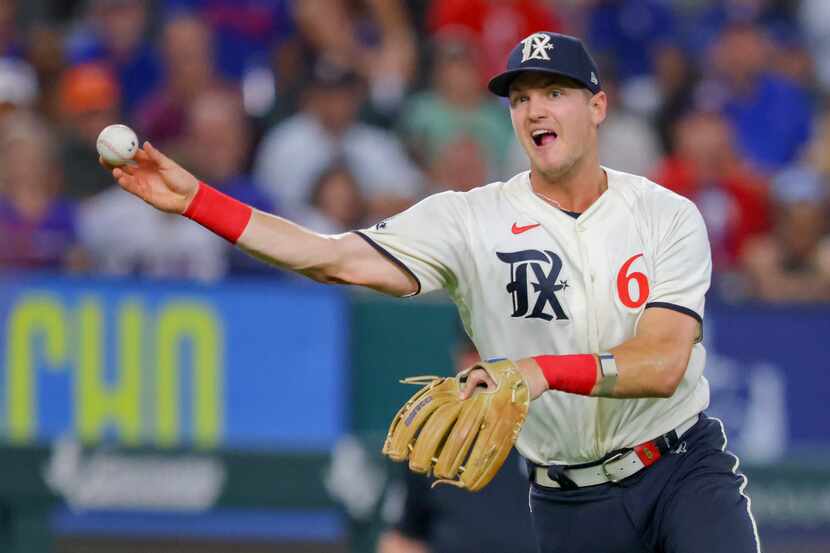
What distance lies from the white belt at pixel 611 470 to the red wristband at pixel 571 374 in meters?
0.62

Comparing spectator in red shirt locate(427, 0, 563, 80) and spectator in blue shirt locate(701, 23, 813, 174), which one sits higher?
spectator in red shirt locate(427, 0, 563, 80)

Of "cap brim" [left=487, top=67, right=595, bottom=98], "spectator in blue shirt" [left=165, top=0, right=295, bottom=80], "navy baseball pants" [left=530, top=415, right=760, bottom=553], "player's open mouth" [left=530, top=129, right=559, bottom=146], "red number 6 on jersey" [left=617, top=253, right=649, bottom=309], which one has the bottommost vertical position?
"navy baseball pants" [left=530, top=415, right=760, bottom=553]

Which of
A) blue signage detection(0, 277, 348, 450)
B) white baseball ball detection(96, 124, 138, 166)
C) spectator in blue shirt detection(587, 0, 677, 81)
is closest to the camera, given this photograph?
white baseball ball detection(96, 124, 138, 166)

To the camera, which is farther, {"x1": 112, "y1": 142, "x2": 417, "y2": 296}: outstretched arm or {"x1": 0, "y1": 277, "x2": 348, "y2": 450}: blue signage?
{"x1": 0, "y1": 277, "x2": 348, "y2": 450}: blue signage

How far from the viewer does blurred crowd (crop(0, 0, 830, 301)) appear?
932 centimetres

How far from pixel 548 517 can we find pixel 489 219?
3.20ft

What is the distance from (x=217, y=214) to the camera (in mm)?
4633

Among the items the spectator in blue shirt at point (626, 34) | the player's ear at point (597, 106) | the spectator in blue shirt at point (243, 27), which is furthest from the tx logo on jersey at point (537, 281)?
the spectator in blue shirt at point (626, 34)

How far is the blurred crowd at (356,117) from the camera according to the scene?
30.6 ft

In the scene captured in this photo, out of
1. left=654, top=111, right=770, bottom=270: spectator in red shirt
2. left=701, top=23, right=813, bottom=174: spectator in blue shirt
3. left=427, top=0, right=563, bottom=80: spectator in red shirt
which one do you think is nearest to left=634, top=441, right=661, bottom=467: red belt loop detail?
left=654, top=111, right=770, bottom=270: spectator in red shirt

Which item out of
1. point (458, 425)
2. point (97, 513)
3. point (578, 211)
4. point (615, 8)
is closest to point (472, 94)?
point (615, 8)

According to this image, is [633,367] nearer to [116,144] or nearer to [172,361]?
[116,144]

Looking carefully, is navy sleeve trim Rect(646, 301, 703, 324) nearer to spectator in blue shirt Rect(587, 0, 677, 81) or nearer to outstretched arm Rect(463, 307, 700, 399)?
outstretched arm Rect(463, 307, 700, 399)

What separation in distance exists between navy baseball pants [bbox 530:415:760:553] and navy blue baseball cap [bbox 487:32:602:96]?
116 centimetres
